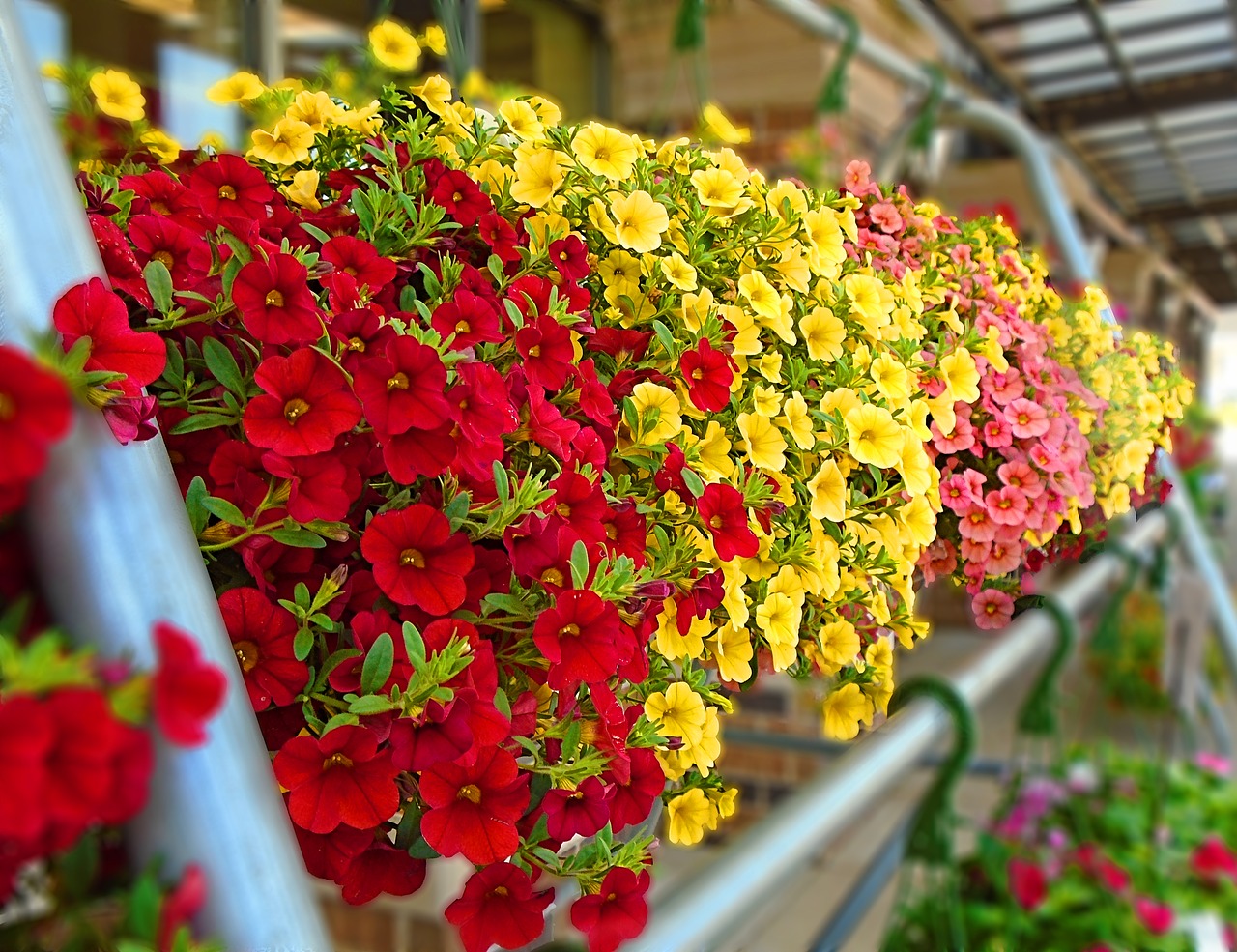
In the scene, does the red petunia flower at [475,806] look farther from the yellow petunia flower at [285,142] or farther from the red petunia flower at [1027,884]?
the red petunia flower at [1027,884]

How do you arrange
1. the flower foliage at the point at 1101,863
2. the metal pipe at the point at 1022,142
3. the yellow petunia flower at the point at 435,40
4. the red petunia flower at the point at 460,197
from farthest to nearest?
the flower foliage at the point at 1101,863
the metal pipe at the point at 1022,142
the yellow petunia flower at the point at 435,40
the red petunia flower at the point at 460,197

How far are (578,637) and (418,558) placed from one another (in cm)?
4

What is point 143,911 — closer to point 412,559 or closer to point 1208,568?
point 412,559

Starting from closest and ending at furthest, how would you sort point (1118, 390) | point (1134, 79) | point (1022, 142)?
1. point (1118, 390)
2. point (1022, 142)
3. point (1134, 79)

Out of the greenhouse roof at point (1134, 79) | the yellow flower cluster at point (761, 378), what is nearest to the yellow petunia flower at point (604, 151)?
the yellow flower cluster at point (761, 378)

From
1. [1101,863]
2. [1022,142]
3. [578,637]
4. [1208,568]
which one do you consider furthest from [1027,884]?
[578,637]

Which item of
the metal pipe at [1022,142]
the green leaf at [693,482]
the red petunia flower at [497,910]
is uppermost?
the metal pipe at [1022,142]

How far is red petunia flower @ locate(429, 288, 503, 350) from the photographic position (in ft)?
0.96

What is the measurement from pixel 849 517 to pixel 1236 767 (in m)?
2.30

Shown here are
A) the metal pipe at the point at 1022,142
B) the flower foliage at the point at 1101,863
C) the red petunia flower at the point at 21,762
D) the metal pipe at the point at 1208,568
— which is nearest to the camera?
the red petunia flower at the point at 21,762

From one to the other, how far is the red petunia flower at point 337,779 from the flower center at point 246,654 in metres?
0.02

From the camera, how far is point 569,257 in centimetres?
35

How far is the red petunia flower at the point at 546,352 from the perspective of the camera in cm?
31

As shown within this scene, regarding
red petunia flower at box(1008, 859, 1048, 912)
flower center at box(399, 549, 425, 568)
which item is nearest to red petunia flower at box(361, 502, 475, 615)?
flower center at box(399, 549, 425, 568)
